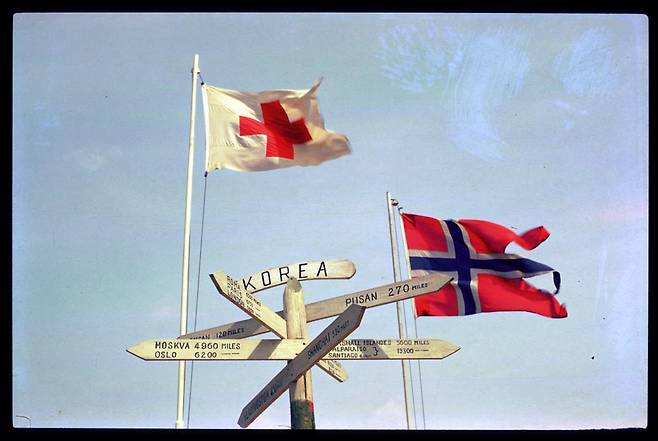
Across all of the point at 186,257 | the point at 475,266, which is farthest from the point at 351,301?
the point at 475,266

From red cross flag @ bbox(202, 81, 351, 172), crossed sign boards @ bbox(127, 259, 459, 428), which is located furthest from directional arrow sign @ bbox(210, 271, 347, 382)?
red cross flag @ bbox(202, 81, 351, 172)

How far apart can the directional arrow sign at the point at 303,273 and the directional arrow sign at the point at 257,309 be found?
323mm

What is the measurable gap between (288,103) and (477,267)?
329 cm

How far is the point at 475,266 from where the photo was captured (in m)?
18.6

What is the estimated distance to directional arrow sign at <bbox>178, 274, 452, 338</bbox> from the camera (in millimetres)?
12848

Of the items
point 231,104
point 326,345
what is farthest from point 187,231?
point 326,345

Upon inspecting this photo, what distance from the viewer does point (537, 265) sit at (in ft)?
59.7

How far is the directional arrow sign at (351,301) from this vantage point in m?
12.8

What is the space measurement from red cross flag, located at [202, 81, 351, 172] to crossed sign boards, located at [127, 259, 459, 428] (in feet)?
15.0

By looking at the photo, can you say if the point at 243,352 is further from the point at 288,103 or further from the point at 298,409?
the point at 288,103

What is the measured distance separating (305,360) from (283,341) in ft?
1.56

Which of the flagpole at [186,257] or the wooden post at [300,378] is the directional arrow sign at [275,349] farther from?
the flagpole at [186,257]

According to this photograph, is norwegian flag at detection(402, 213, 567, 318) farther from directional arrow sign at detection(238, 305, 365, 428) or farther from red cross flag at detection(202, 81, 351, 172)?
directional arrow sign at detection(238, 305, 365, 428)

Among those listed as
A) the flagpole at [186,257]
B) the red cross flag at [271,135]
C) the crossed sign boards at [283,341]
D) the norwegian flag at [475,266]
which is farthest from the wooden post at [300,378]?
the norwegian flag at [475,266]
